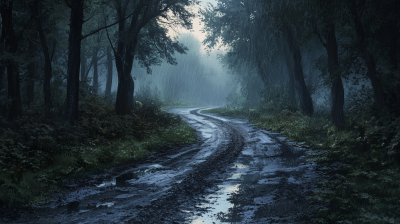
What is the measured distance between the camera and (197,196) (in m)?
5.91

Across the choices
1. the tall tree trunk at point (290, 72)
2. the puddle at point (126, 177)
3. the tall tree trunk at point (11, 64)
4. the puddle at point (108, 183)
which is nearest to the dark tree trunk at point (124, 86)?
the tall tree trunk at point (11, 64)

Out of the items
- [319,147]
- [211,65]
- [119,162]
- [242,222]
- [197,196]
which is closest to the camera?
[242,222]

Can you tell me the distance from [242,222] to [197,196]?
1490 millimetres

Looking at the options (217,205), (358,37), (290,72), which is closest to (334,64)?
(358,37)

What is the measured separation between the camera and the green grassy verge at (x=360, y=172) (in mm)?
4648

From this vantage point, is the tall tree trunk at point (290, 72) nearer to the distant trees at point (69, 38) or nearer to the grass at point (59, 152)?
the distant trees at point (69, 38)

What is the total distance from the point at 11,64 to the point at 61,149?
14.5 feet

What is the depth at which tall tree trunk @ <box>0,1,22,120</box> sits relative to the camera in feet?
34.2

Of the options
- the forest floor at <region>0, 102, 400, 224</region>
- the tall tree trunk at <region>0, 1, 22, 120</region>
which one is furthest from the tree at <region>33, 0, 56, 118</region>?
the forest floor at <region>0, 102, 400, 224</region>

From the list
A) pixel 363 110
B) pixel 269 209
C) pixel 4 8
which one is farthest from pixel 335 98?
pixel 4 8

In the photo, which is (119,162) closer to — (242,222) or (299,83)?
(242,222)

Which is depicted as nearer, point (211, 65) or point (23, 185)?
point (23, 185)

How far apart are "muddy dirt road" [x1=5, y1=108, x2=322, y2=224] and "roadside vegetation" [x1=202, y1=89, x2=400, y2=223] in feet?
1.53

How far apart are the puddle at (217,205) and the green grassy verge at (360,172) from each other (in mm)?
1602
